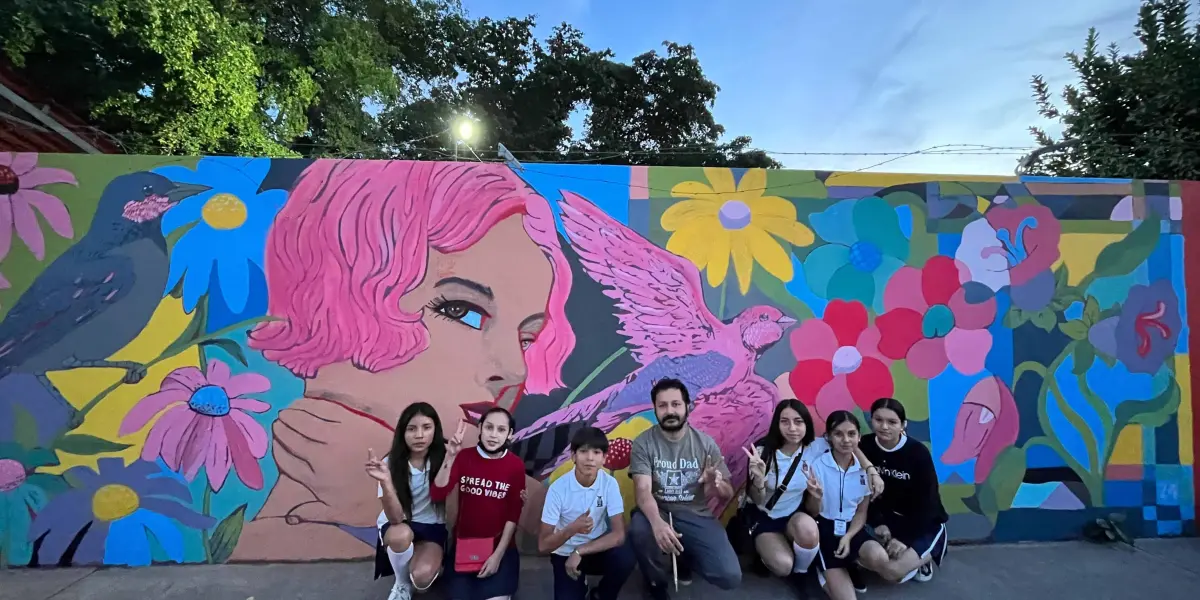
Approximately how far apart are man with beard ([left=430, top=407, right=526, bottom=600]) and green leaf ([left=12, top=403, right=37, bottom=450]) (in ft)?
8.54

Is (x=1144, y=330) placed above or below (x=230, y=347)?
above

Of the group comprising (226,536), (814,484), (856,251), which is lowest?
(226,536)

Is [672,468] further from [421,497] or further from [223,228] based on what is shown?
[223,228]

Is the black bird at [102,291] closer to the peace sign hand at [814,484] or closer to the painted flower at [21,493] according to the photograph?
the painted flower at [21,493]

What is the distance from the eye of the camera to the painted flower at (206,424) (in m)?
3.62

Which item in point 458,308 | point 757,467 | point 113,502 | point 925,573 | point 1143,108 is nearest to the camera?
point 757,467

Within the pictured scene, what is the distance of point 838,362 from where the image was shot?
396cm

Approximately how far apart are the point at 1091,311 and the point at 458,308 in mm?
4457

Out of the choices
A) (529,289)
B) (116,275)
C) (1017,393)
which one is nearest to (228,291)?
(116,275)

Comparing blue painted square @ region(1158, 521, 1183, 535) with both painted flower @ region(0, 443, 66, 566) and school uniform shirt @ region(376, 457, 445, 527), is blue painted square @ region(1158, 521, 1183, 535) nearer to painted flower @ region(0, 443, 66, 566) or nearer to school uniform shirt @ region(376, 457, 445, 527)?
school uniform shirt @ region(376, 457, 445, 527)

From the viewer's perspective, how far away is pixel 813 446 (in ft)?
11.6

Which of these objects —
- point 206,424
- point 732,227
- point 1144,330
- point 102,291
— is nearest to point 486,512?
point 206,424

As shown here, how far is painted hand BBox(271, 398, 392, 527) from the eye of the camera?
3.66 metres

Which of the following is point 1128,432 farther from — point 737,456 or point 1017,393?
point 737,456
